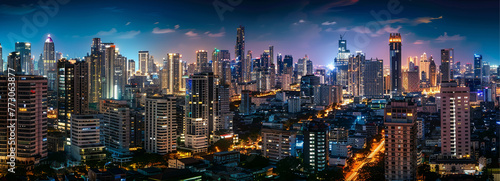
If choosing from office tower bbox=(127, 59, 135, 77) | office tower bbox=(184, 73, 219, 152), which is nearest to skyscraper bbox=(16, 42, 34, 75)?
office tower bbox=(184, 73, 219, 152)

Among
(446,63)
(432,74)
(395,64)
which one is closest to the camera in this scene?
(446,63)

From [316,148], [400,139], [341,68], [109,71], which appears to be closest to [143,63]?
[109,71]

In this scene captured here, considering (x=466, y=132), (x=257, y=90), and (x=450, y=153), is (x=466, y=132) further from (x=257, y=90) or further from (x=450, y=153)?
(x=257, y=90)

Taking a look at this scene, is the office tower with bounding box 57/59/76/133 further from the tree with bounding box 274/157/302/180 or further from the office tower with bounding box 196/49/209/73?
the office tower with bounding box 196/49/209/73

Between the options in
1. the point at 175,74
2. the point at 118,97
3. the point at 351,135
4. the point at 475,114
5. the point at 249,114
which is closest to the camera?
the point at 351,135

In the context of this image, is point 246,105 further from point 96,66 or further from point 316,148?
point 316,148

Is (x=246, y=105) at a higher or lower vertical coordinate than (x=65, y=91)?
lower

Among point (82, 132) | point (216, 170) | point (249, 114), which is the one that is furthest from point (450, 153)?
point (249, 114)
